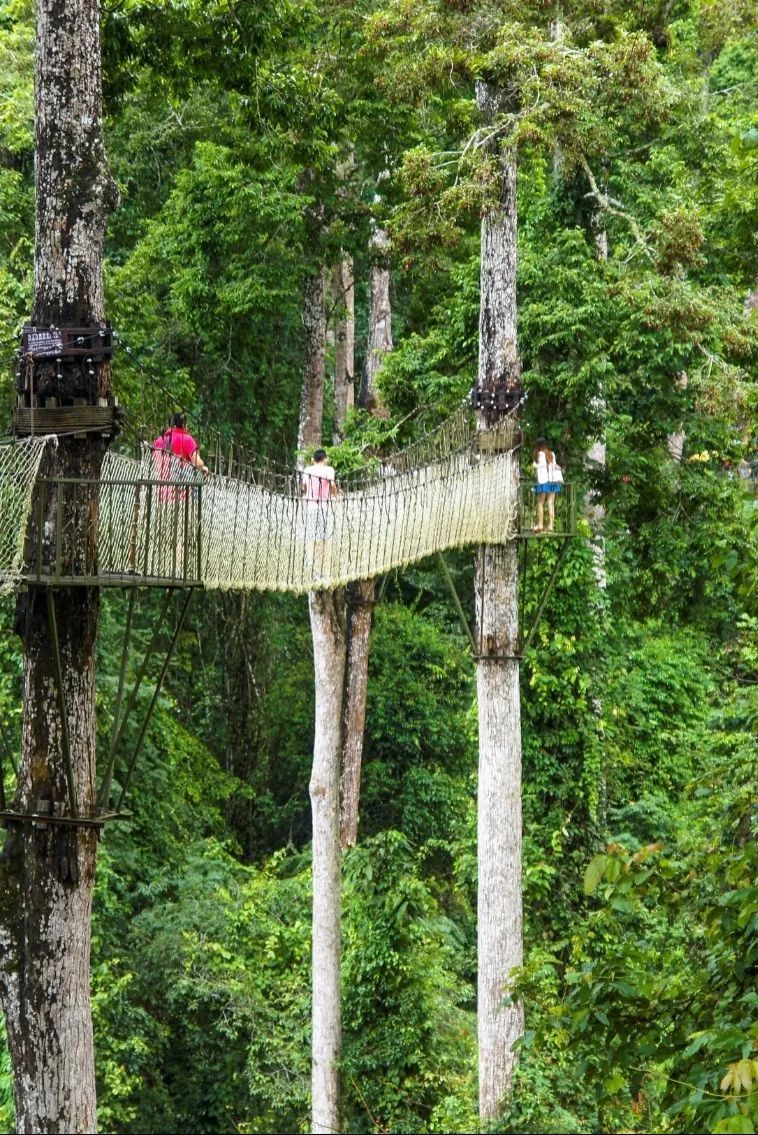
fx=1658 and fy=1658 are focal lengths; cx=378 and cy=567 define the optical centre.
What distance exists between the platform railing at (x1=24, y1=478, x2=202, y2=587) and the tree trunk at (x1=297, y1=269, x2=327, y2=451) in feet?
25.6

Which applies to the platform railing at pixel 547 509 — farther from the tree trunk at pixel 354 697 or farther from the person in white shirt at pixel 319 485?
the tree trunk at pixel 354 697

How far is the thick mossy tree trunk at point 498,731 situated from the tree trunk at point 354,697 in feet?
13.0

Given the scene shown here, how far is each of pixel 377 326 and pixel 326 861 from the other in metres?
4.89

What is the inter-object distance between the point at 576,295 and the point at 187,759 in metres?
6.42

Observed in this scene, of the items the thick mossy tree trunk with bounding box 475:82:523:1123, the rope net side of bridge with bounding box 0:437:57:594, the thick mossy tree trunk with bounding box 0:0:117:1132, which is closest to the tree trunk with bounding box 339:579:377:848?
the thick mossy tree trunk with bounding box 475:82:523:1123

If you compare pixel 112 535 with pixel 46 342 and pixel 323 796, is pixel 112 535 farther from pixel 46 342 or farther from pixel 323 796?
pixel 323 796

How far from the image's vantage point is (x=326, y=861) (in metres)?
12.0

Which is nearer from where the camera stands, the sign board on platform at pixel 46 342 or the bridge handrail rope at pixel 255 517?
the bridge handrail rope at pixel 255 517

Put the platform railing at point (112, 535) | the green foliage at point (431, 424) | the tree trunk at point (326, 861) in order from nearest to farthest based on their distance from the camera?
1. the platform railing at point (112, 535)
2. the green foliage at point (431, 424)
3. the tree trunk at point (326, 861)

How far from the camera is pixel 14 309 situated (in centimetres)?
1151

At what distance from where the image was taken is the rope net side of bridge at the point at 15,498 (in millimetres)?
4684

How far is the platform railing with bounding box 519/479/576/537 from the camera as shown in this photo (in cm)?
945

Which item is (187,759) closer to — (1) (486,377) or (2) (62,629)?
(1) (486,377)

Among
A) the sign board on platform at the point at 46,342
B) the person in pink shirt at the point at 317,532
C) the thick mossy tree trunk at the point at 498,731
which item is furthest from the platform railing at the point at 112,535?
the thick mossy tree trunk at the point at 498,731
